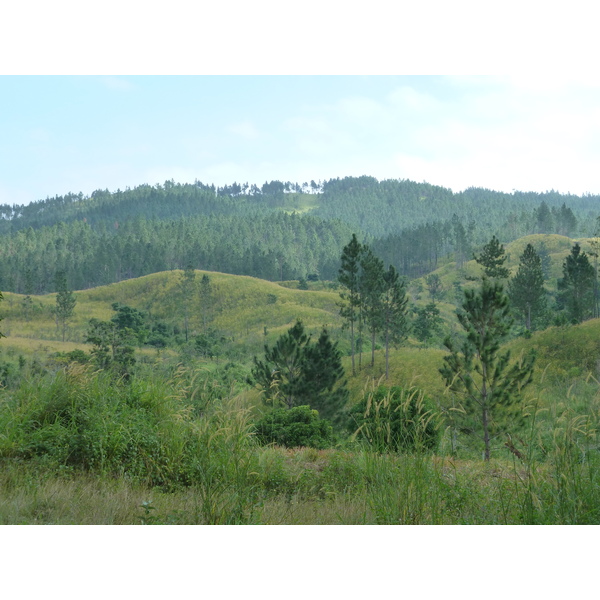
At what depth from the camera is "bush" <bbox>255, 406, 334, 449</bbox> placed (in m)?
9.70

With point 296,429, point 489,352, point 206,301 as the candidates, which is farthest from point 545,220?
point 296,429

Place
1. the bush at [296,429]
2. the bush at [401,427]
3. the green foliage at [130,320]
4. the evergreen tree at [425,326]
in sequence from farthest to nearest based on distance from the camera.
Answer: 1. the green foliage at [130,320]
2. the evergreen tree at [425,326]
3. the bush at [296,429]
4. the bush at [401,427]

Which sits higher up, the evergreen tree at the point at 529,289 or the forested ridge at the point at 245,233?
the forested ridge at the point at 245,233

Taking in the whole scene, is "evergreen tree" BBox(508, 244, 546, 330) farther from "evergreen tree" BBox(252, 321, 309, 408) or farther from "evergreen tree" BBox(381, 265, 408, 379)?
"evergreen tree" BBox(252, 321, 309, 408)

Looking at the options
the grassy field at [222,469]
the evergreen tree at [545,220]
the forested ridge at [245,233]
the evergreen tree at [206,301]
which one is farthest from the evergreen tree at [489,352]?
the evergreen tree at [545,220]

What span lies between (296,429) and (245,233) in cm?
9520

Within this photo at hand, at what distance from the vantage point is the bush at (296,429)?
9.70 meters

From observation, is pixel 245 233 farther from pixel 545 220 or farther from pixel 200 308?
pixel 545 220

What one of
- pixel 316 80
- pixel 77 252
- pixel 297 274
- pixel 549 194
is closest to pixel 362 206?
pixel 549 194

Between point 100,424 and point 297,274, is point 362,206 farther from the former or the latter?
point 100,424

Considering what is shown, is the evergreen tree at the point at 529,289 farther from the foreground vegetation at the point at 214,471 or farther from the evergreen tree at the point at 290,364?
the foreground vegetation at the point at 214,471

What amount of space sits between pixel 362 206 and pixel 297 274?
244 ft

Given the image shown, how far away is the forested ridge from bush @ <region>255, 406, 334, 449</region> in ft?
173

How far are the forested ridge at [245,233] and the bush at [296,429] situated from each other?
52703 millimetres
